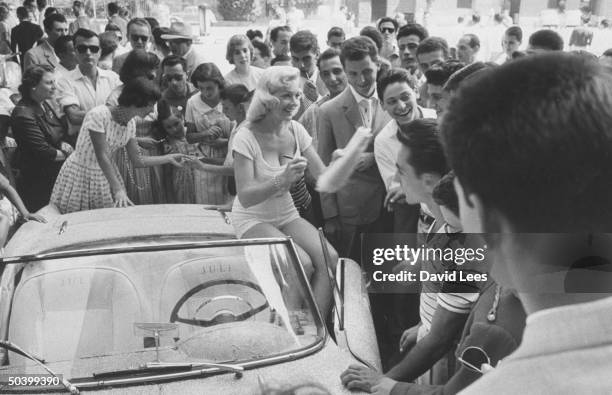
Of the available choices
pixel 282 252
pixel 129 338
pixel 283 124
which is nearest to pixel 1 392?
pixel 129 338

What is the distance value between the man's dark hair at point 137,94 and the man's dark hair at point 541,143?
356cm

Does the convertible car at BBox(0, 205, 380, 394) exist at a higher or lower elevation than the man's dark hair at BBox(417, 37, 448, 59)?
lower

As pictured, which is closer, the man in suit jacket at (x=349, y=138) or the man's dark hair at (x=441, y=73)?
the man's dark hair at (x=441, y=73)

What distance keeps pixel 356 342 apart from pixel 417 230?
1.22 metres

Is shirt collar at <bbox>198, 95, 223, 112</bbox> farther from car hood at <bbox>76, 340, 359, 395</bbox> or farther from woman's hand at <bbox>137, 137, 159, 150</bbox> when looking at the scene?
car hood at <bbox>76, 340, 359, 395</bbox>

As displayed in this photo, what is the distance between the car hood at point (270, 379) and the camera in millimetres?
2117

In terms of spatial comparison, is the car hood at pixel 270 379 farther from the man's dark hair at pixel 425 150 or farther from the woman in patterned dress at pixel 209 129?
the woman in patterned dress at pixel 209 129

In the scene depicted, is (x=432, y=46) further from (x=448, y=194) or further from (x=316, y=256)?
(x=448, y=194)

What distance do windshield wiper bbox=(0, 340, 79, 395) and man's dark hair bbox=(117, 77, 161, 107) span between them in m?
2.11

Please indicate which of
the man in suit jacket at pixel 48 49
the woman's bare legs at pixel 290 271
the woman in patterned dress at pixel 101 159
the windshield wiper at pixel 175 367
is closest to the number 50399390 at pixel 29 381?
the windshield wiper at pixel 175 367

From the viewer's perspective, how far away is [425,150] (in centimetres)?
225

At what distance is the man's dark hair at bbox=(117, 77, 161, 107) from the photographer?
13.3ft

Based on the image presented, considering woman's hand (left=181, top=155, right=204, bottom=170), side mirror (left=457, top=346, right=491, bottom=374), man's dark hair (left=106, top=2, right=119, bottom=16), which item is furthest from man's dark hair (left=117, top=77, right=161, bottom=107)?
man's dark hair (left=106, top=2, right=119, bottom=16)

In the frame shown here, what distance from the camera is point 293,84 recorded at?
3.38 m
